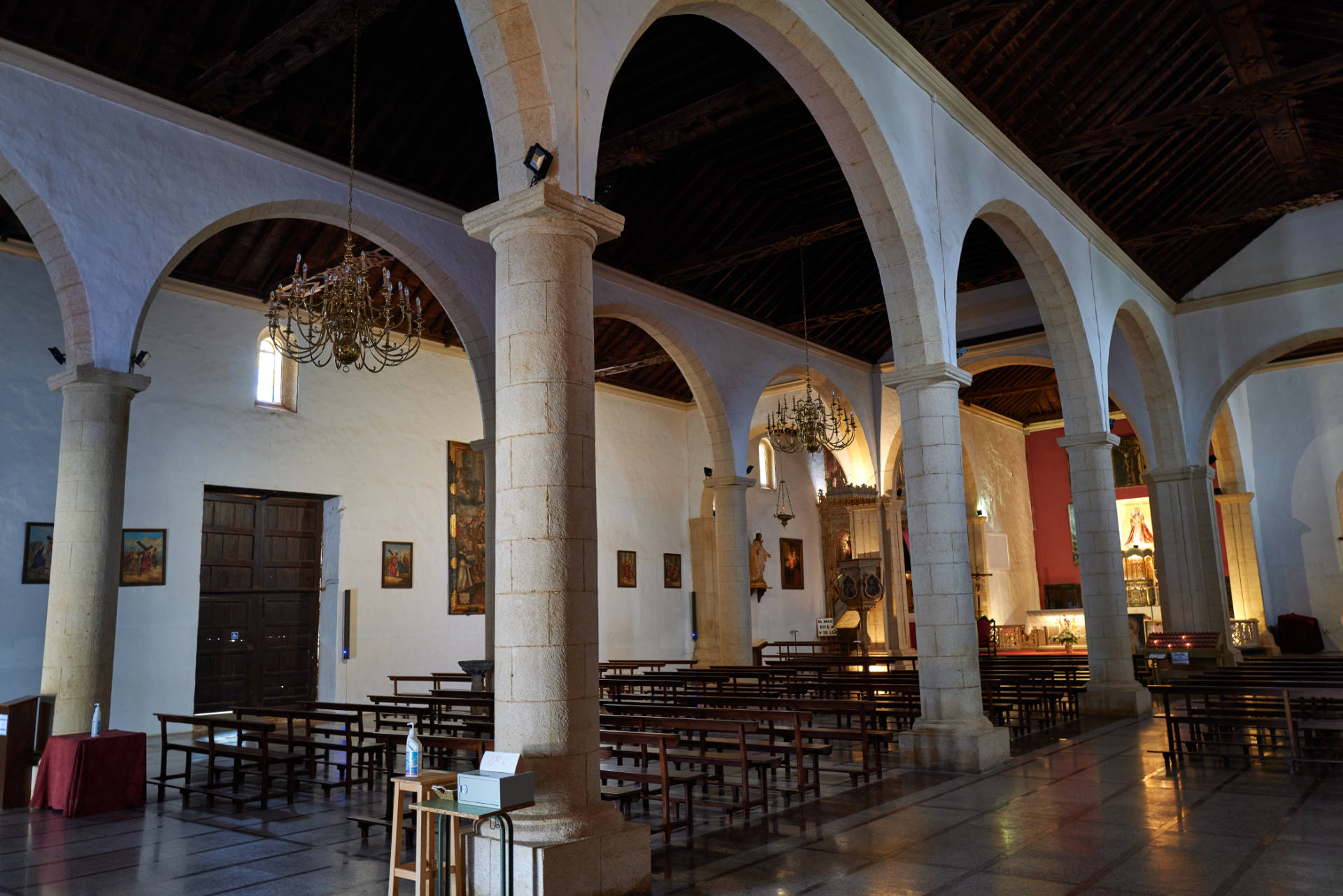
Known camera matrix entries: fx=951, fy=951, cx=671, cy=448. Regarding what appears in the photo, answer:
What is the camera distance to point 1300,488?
20.9 m

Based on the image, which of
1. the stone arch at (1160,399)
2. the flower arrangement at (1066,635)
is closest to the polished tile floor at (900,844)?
the stone arch at (1160,399)

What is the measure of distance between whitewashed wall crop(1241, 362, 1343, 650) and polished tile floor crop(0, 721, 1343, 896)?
15.8m

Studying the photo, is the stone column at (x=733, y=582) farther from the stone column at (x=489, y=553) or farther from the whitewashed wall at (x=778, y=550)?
the whitewashed wall at (x=778, y=550)

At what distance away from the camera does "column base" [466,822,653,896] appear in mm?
4188

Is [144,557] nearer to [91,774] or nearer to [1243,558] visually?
[91,774]

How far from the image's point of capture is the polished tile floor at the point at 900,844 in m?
4.70

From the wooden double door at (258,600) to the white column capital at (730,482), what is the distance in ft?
20.0

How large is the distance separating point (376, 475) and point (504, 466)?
10.9m

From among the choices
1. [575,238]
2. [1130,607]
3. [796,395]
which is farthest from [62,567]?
[1130,607]

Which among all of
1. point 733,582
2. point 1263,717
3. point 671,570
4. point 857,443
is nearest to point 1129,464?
point 857,443

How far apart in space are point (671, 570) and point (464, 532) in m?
5.78

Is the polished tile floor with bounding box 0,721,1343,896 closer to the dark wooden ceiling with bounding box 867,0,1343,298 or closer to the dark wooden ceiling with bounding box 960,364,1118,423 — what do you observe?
the dark wooden ceiling with bounding box 867,0,1343,298

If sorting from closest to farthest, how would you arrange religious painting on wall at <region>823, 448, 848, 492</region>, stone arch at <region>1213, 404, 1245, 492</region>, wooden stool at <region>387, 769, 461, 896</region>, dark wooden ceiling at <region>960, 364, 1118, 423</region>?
wooden stool at <region>387, 769, 461, 896</region>, religious painting on wall at <region>823, 448, 848, 492</region>, stone arch at <region>1213, 404, 1245, 492</region>, dark wooden ceiling at <region>960, 364, 1118, 423</region>

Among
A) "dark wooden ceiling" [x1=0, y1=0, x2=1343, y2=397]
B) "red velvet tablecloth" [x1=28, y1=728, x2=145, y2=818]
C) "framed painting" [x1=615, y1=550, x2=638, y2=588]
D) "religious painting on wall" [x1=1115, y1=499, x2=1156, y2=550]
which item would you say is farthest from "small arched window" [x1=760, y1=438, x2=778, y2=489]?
"red velvet tablecloth" [x1=28, y1=728, x2=145, y2=818]
